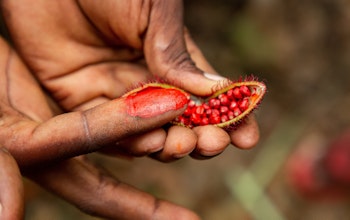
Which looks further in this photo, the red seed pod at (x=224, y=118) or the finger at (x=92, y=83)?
the finger at (x=92, y=83)

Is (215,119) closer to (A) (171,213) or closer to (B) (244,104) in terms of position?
(B) (244,104)

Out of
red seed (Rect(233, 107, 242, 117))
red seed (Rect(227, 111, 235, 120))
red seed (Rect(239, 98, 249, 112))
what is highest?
red seed (Rect(239, 98, 249, 112))

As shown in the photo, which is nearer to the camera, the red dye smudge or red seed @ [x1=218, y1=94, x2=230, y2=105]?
the red dye smudge

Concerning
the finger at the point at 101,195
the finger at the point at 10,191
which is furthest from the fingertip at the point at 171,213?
the finger at the point at 10,191

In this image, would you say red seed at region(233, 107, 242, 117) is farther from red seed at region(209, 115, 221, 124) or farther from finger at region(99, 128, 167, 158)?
finger at region(99, 128, 167, 158)

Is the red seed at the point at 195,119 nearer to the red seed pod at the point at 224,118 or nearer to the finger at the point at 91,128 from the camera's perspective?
the red seed pod at the point at 224,118

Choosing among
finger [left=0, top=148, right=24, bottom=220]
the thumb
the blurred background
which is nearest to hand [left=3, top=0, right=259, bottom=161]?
the thumb

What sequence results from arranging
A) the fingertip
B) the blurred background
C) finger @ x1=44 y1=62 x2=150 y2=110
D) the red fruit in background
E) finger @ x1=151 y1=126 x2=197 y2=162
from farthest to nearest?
1. the blurred background
2. the red fruit in background
3. finger @ x1=44 y1=62 x2=150 y2=110
4. the fingertip
5. finger @ x1=151 y1=126 x2=197 y2=162
